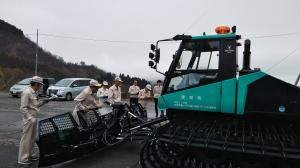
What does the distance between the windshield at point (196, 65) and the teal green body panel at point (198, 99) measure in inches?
6.4

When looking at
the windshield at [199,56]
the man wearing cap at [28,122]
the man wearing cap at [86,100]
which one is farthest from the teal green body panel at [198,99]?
the man wearing cap at [28,122]

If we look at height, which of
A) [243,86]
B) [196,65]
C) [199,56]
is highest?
[199,56]

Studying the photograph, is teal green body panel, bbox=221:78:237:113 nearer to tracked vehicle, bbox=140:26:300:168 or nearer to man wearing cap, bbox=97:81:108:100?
tracked vehicle, bbox=140:26:300:168

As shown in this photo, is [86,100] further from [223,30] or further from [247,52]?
[247,52]

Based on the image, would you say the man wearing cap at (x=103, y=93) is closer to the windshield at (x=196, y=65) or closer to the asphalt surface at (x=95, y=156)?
the asphalt surface at (x=95, y=156)

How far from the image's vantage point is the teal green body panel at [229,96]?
5660 millimetres

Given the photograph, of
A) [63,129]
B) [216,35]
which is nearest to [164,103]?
[216,35]

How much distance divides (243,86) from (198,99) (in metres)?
0.83

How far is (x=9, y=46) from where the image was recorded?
6316 cm

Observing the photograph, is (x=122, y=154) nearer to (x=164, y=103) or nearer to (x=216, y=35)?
(x=164, y=103)

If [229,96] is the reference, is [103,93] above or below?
below

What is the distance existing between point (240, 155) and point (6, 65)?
4700 centimetres

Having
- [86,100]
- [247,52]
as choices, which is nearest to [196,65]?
[247,52]

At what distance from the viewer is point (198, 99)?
19.4ft
